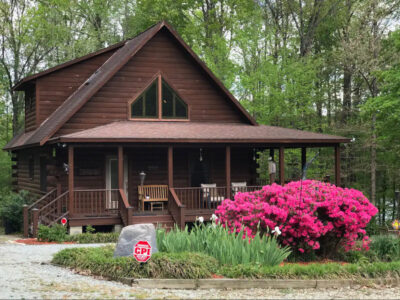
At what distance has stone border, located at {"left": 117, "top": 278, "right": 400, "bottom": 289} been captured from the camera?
9594 mm

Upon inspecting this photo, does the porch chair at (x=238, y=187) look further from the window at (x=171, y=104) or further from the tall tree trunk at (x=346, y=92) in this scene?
the tall tree trunk at (x=346, y=92)

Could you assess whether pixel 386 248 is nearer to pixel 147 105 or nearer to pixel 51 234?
pixel 51 234

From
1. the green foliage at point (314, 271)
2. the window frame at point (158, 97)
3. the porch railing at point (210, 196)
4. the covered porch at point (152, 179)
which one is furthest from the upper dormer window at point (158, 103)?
the green foliage at point (314, 271)

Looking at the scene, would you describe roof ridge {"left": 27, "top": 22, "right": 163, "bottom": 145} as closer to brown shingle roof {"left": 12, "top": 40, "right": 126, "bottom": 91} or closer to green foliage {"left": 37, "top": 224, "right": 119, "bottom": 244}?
brown shingle roof {"left": 12, "top": 40, "right": 126, "bottom": 91}

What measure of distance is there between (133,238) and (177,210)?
7860 millimetres

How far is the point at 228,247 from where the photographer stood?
1083cm

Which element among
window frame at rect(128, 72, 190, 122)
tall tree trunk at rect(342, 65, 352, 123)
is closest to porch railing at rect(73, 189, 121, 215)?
window frame at rect(128, 72, 190, 122)

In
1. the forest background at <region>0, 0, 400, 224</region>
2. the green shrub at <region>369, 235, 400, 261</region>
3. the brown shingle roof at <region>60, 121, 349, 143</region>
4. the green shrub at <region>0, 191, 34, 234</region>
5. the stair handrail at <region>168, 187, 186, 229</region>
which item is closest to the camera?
the green shrub at <region>369, 235, 400, 261</region>

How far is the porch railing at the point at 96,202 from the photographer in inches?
743

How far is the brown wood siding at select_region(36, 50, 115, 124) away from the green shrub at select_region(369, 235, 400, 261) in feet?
→ 46.3

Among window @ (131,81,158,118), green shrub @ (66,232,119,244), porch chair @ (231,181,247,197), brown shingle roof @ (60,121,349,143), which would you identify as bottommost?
green shrub @ (66,232,119,244)

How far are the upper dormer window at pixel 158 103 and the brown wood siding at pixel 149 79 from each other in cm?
26

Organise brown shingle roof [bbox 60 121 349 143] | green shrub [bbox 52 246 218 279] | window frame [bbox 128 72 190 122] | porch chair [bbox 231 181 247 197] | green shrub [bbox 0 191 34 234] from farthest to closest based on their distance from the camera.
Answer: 1. green shrub [bbox 0 191 34 234]
2. window frame [bbox 128 72 190 122]
3. porch chair [bbox 231 181 247 197]
4. brown shingle roof [bbox 60 121 349 143]
5. green shrub [bbox 52 246 218 279]

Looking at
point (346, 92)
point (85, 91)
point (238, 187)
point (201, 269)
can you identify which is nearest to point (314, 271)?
point (201, 269)
